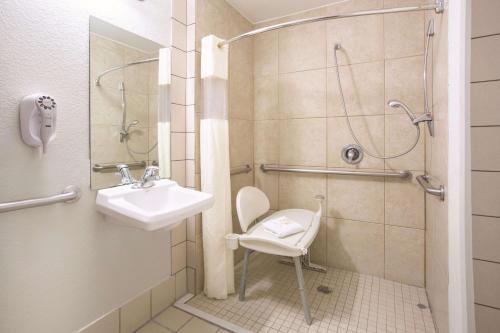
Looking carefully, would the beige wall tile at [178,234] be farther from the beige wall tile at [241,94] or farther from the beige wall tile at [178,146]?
the beige wall tile at [241,94]

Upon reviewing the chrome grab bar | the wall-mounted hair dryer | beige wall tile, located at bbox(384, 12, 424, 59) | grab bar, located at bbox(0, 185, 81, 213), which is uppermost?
beige wall tile, located at bbox(384, 12, 424, 59)

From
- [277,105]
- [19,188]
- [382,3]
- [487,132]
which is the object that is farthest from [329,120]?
[19,188]

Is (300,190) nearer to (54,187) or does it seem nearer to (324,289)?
(324,289)

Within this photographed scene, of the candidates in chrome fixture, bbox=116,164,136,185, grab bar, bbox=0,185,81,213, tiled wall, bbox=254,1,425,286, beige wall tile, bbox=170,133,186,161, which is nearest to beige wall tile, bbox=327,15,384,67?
tiled wall, bbox=254,1,425,286

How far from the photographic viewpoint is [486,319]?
2.81ft

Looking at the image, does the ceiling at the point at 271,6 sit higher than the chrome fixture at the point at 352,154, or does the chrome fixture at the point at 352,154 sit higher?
the ceiling at the point at 271,6

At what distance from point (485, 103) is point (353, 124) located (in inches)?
40.0

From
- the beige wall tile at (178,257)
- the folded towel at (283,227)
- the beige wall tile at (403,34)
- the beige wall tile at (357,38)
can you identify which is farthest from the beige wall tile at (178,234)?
the beige wall tile at (403,34)

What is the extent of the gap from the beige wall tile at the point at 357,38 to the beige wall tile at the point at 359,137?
17.8 inches

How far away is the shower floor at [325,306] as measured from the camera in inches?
53.3

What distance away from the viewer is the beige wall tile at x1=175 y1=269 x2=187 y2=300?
1.58m

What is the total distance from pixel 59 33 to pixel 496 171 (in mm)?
1758

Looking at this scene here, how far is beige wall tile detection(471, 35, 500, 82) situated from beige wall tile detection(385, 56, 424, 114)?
88 cm

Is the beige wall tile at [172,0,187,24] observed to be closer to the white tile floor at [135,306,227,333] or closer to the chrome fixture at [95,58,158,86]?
the chrome fixture at [95,58,158,86]
